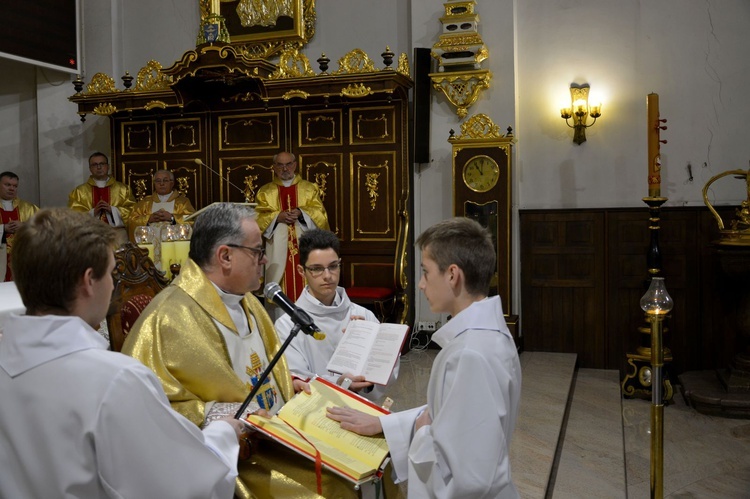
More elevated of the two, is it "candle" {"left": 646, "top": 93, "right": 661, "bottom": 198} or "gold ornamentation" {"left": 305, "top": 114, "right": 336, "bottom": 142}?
"gold ornamentation" {"left": 305, "top": 114, "right": 336, "bottom": 142}

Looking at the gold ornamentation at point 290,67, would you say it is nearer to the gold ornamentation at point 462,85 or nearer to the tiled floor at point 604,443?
the gold ornamentation at point 462,85

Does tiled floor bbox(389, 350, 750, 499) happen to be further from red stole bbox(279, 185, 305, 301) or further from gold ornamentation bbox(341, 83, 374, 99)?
gold ornamentation bbox(341, 83, 374, 99)

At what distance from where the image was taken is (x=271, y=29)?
28.0 feet

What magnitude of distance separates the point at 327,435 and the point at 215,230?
84 centimetres

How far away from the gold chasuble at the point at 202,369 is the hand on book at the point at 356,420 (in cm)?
21

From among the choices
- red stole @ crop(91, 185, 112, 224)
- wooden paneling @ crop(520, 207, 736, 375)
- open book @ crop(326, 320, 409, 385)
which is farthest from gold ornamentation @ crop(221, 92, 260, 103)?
open book @ crop(326, 320, 409, 385)

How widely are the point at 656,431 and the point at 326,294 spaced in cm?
158

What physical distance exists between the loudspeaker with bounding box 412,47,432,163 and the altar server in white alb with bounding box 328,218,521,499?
A: 5478 millimetres

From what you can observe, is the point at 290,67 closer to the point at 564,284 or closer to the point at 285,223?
the point at 285,223

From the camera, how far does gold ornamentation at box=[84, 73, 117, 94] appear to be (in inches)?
328

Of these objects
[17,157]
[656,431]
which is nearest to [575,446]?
[656,431]

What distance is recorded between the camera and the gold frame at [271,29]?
8367 mm

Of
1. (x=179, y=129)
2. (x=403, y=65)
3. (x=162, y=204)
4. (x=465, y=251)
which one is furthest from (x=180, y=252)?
(x=179, y=129)

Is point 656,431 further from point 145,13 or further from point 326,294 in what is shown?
point 145,13
